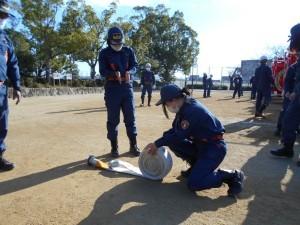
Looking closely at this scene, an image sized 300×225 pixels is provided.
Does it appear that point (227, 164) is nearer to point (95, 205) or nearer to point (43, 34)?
point (95, 205)

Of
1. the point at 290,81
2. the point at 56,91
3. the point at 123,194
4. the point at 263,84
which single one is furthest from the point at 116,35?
the point at 56,91

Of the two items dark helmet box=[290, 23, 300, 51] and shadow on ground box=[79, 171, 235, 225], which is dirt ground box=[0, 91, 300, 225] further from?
dark helmet box=[290, 23, 300, 51]

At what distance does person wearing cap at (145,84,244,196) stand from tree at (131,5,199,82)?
4313cm

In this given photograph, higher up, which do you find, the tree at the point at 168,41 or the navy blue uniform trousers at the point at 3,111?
the tree at the point at 168,41

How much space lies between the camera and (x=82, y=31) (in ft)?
96.2

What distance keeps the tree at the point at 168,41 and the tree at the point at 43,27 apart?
21069 millimetres

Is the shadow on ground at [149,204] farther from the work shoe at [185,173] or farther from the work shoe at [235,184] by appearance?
the work shoe at [185,173]

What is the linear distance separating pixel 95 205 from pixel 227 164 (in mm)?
2218

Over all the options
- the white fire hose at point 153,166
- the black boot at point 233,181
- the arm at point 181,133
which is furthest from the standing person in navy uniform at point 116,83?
the black boot at point 233,181

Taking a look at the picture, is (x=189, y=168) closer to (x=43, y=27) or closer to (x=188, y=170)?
(x=188, y=170)

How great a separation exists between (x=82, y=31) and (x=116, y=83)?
25249 mm

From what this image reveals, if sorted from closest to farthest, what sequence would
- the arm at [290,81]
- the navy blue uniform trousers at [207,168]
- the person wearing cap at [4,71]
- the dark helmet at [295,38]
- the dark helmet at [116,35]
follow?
the navy blue uniform trousers at [207,168] < the person wearing cap at [4,71] < the dark helmet at [295,38] < the dark helmet at [116,35] < the arm at [290,81]

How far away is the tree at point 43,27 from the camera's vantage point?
2548 cm

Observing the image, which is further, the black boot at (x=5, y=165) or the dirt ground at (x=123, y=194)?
the black boot at (x=5, y=165)
